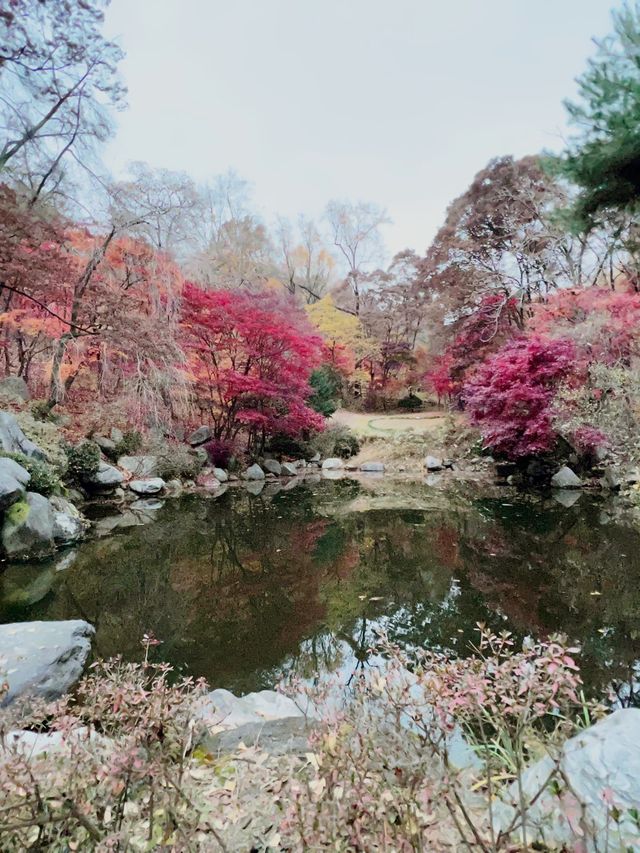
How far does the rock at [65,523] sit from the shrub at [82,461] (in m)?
1.33

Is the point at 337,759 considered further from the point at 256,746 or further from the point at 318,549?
the point at 318,549

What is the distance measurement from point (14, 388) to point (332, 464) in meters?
7.40

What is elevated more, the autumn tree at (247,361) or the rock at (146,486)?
the autumn tree at (247,361)

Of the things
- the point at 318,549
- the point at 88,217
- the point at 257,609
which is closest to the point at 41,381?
the point at 88,217

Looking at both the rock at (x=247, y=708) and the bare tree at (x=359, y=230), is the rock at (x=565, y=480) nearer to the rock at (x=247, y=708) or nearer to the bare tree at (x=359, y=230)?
the rock at (x=247, y=708)

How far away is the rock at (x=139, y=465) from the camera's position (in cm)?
855

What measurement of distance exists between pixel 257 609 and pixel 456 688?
2.41 metres

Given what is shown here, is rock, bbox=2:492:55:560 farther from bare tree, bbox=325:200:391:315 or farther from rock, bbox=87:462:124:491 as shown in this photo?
bare tree, bbox=325:200:391:315

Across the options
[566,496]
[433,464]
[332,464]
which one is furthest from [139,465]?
[566,496]

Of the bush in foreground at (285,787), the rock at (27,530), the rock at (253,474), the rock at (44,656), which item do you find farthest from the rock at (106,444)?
the bush in foreground at (285,787)

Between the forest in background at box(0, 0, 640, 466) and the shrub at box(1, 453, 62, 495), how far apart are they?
1830 millimetres

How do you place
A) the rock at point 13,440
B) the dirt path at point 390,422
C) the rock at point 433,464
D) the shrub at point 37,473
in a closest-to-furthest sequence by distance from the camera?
the shrub at point 37,473 < the rock at point 13,440 < the rock at point 433,464 < the dirt path at point 390,422

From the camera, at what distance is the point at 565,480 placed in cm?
813

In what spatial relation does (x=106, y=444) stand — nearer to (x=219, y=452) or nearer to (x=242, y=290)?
(x=219, y=452)
